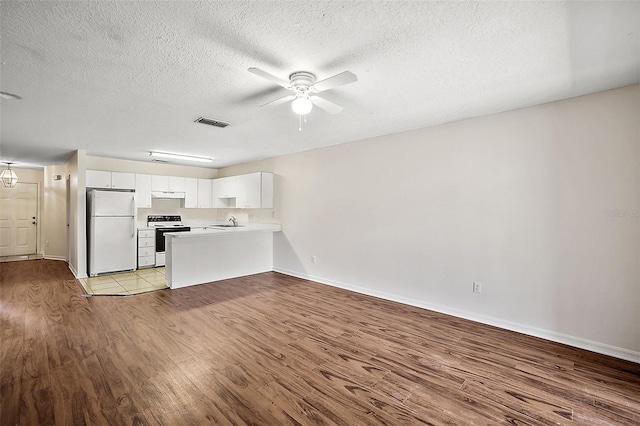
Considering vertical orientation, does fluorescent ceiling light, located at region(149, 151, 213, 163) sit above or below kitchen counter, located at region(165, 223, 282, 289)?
above

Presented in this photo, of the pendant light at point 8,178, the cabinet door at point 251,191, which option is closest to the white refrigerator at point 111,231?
the cabinet door at point 251,191

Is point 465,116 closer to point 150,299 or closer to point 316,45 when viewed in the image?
point 316,45

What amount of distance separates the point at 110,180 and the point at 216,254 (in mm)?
2910

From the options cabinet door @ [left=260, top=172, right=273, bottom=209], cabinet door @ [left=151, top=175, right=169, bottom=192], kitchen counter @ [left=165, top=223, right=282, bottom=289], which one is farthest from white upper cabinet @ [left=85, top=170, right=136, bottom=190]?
cabinet door @ [left=260, top=172, right=273, bottom=209]

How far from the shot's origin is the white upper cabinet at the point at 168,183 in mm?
6664

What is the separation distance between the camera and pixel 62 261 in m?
7.32

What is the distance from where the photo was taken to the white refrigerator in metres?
5.67

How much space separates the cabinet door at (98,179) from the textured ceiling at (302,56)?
233 cm

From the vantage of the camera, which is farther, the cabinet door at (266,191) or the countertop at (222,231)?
the cabinet door at (266,191)

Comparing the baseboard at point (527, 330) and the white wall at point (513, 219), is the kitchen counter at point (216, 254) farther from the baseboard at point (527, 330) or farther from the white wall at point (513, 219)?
the baseboard at point (527, 330)

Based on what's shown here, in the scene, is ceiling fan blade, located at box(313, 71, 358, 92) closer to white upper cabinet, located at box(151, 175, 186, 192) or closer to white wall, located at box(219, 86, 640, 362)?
white wall, located at box(219, 86, 640, 362)

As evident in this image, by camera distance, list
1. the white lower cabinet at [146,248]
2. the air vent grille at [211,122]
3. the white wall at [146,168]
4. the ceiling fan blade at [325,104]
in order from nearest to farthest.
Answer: the ceiling fan blade at [325,104]
the air vent grille at [211,122]
the white wall at [146,168]
the white lower cabinet at [146,248]

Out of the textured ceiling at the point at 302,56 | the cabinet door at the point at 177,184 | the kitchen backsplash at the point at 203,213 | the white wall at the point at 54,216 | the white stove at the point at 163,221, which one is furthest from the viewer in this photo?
the white wall at the point at 54,216

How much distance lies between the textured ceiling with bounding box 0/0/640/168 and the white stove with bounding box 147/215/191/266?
11.0 feet
